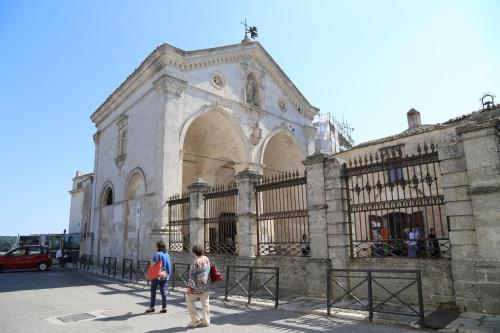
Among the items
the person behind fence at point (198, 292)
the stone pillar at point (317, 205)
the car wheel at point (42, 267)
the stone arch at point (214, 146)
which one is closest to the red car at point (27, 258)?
the car wheel at point (42, 267)

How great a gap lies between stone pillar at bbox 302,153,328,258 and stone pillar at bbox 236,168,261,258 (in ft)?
6.65

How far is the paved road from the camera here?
5.80 meters

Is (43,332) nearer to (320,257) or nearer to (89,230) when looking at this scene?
(320,257)

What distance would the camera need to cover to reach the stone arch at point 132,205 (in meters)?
15.7

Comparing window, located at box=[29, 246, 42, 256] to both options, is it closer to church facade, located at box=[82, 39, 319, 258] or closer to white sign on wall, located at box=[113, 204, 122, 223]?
church facade, located at box=[82, 39, 319, 258]

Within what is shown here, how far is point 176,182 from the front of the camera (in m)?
14.6

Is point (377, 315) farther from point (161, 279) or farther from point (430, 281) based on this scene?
point (161, 279)

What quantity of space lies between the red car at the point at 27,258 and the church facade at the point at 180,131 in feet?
7.84

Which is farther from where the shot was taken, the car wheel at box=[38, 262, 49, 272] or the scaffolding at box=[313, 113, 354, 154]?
the scaffolding at box=[313, 113, 354, 154]

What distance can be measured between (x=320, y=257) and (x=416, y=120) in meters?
16.6

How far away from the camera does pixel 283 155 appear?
2217cm

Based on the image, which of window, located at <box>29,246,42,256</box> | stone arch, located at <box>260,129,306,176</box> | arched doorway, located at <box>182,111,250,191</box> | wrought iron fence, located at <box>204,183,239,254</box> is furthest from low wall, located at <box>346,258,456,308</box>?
window, located at <box>29,246,42,256</box>

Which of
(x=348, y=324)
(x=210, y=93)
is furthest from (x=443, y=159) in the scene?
(x=210, y=93)

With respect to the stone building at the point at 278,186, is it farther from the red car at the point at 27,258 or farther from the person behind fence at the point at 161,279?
→ the person behind fence at the point at 161,279
